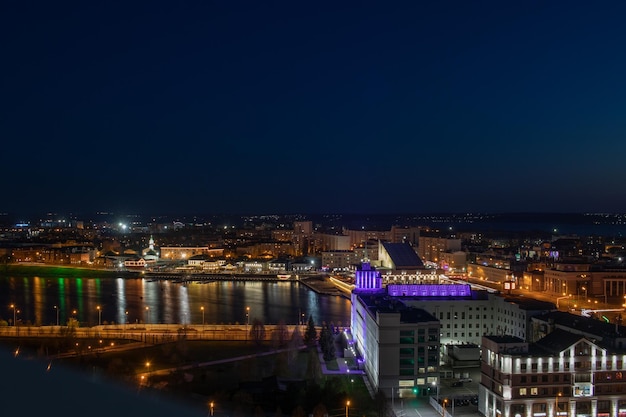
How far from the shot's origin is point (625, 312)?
27.4ft

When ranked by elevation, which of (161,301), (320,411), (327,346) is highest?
(320,411)

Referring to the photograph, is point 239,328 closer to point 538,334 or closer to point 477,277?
point 538,334

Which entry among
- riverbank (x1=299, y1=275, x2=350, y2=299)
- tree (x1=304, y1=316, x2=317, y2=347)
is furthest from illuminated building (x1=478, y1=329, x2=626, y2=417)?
riverbank (x1=299, y1=275, x2=350, y2=299)

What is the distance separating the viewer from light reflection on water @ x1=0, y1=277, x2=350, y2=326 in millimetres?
8102

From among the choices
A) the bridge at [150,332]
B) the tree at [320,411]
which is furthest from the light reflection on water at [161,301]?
the tree at [320,411]

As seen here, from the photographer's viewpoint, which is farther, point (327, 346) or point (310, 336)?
point (310, 336)

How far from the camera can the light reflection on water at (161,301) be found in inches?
319

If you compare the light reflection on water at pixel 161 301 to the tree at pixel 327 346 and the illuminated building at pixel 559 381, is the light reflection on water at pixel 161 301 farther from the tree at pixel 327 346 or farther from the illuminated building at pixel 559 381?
the illuminated building at pixel 559 381

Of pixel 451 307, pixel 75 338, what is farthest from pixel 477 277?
pixel 75 338

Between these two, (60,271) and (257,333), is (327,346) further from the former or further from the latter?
(60,271)

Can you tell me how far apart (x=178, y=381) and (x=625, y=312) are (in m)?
6.40

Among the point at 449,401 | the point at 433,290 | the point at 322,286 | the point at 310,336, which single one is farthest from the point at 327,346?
the point at 322,286

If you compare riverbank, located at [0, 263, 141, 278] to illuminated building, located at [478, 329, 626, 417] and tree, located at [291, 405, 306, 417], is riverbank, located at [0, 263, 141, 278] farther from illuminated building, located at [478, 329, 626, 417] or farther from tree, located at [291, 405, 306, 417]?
illuminated building, located at [478, 329, 626, 417]

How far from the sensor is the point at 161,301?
9.74m
